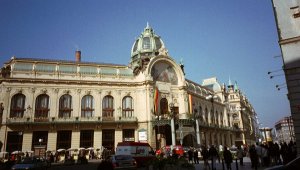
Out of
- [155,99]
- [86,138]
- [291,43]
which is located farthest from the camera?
[155,99]

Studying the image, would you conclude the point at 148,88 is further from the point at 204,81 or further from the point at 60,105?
the point at 204,81

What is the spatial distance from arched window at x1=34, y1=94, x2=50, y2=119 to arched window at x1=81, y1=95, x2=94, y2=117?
5530 mm

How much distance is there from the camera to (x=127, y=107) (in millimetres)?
46312

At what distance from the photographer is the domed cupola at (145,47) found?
54459mm

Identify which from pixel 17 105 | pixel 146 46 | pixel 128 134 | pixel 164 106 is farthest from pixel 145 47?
pixel 17 105

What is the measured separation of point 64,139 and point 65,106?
539cm

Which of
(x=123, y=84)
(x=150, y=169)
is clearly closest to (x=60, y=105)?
(x=123, y=84)

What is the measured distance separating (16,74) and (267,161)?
123ft

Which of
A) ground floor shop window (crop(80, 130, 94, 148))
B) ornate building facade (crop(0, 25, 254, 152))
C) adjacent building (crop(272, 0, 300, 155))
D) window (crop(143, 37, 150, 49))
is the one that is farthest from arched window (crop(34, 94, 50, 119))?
adjacent building (crop(272, 0, 300, 155))

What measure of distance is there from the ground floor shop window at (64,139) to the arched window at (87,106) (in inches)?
153

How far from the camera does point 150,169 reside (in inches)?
626

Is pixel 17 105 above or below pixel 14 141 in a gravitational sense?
above

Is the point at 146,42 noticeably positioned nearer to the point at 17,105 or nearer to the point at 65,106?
the point at 65,106

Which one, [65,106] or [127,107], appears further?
[127,107]
